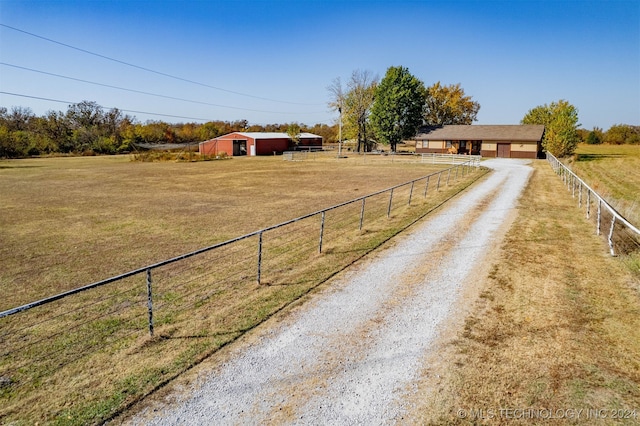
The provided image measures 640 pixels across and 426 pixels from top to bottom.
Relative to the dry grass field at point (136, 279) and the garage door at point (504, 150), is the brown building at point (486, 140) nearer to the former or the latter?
the garage door at point (504, 150)

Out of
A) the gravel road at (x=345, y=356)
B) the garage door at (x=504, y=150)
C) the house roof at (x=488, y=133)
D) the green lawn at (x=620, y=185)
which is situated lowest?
the gravel road at (x=345, y=356)

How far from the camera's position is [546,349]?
20.4 feet

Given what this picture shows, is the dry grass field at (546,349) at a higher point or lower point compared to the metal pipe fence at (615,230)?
lower

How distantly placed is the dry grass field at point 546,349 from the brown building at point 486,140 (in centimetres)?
4901

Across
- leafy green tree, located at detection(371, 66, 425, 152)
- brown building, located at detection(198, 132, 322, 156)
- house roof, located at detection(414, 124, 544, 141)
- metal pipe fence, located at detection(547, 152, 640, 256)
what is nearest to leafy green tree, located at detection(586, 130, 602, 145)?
house roof, located at detection(414, 124, 544, 141)

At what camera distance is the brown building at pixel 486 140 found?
53.6 m

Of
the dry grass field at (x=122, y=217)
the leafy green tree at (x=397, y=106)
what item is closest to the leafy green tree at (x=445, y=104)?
the leafy green tree at (x=397, y=106)

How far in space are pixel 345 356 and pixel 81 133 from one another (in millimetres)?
86663

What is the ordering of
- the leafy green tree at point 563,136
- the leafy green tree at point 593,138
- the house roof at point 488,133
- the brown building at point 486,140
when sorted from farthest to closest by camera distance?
the leafy green tree at point 593,138, the house roof at point 488,133, the brown building at point 486,140, the leafy green tree at point 563,136

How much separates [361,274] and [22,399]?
698 cm

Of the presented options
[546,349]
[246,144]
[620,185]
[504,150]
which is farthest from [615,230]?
[246,144]

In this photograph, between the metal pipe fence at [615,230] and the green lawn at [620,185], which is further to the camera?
the green lawn at [620,185]

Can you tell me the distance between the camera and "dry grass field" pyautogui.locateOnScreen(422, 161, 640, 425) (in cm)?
487

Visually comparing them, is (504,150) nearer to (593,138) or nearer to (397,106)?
(397,106)
